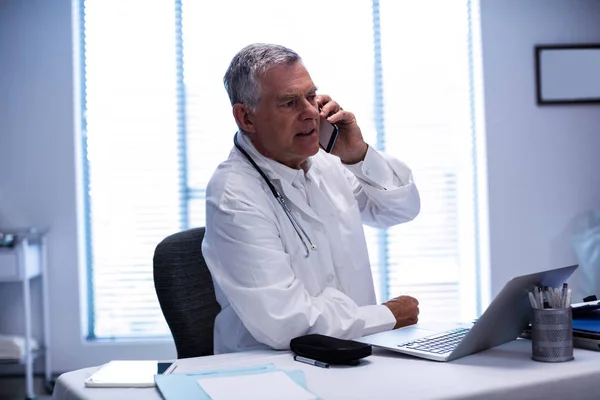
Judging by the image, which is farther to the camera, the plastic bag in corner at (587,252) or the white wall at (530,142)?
the white wall at (530,142)

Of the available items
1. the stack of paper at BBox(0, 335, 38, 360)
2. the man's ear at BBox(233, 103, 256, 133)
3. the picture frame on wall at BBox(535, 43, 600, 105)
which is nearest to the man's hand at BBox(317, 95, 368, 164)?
the man's ear at BBox(233, 103, 256, 133)

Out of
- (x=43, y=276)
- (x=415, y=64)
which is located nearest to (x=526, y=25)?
(x=415, y=64)

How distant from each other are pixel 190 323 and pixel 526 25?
3.24m

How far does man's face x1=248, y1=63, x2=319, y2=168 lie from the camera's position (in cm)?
188

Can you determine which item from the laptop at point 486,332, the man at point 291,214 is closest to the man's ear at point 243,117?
the man at point 291,214

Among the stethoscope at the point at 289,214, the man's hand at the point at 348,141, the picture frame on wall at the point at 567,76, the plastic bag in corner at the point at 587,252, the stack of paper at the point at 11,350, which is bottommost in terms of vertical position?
the stack of paper at the point at 11,350

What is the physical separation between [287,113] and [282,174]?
0.17 meters

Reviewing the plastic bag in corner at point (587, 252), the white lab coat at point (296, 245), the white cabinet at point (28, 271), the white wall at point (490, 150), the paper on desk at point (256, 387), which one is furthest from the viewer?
the white wall at point (490, 150)

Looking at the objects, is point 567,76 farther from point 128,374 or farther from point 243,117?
point 128,374

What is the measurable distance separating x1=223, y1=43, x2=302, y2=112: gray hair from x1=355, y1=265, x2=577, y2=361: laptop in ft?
2.52

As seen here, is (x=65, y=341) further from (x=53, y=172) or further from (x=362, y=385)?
(x=362, y=385)

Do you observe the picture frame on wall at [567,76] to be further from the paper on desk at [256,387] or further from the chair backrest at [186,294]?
the paper on desk at [256,387]

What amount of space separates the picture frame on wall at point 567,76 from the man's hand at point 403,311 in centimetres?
291

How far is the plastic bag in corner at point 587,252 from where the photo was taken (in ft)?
12.9
